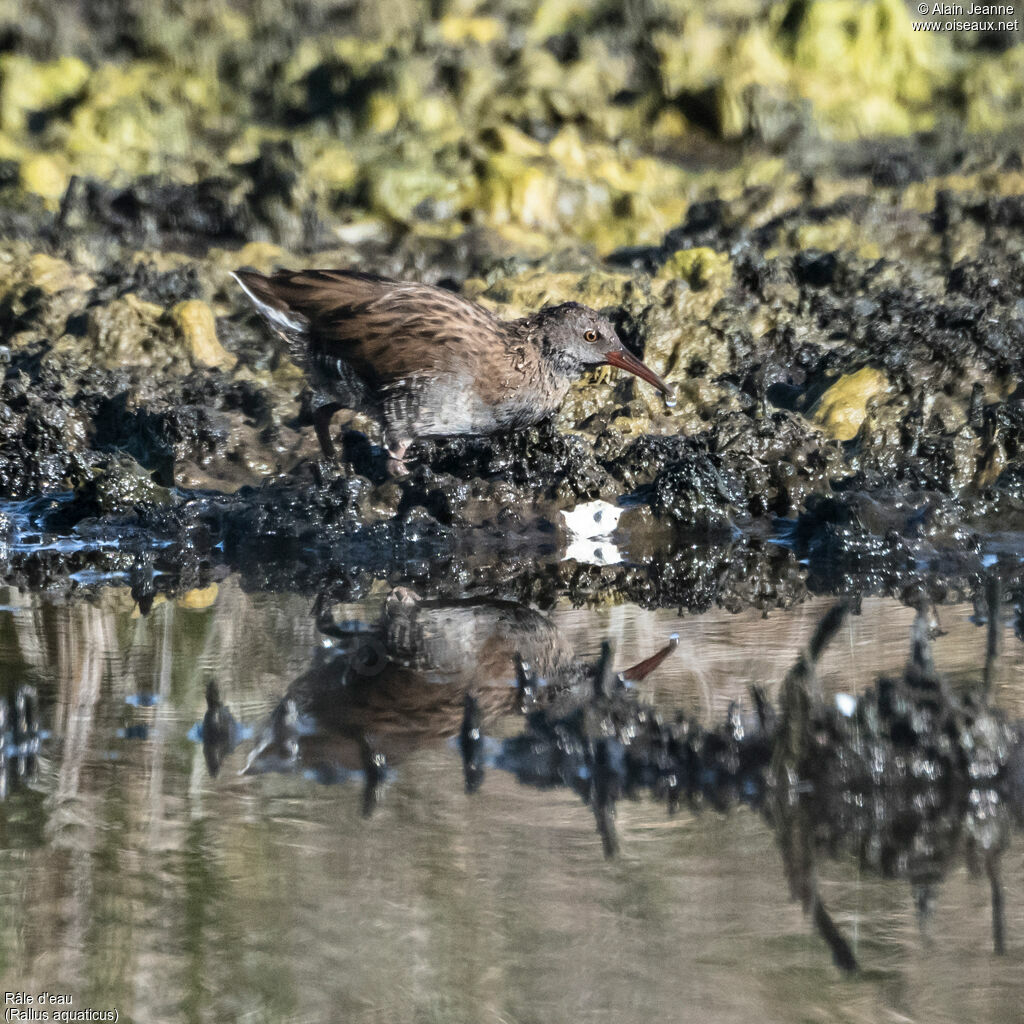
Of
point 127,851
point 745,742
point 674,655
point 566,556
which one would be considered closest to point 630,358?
point 566,556

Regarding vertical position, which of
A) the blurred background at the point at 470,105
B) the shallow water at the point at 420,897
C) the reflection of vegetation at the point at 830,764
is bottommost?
the shallow water at the point at 420,897

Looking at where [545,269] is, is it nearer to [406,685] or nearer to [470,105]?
[470,105]

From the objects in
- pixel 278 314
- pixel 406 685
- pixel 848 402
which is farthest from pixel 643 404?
pixel 406 685

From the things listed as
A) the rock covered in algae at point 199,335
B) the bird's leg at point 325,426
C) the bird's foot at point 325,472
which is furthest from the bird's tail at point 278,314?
the rock covered in algae at point 199,335

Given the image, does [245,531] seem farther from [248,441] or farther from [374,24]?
[374,24]

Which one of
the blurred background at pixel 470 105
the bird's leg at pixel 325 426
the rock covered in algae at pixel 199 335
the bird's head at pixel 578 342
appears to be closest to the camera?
the bird's head at pixel 578 342

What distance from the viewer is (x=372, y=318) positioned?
670 centimetres

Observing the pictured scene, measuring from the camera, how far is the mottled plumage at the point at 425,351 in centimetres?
663

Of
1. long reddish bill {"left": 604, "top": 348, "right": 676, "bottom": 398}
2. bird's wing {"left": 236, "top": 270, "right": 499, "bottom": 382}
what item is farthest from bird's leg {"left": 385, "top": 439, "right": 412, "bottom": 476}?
long reddish bill {"left": 604, "top": 348, "right": 676, "bottom": 398}

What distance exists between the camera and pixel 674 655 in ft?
15.8

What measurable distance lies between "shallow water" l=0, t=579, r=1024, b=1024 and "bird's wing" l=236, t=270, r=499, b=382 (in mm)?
2536

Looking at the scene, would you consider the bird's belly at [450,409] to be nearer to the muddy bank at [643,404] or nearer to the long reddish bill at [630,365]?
the muddy bank at [643,404]

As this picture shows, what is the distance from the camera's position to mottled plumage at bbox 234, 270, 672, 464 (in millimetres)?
6629

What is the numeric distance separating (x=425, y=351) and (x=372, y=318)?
326 millimetres
